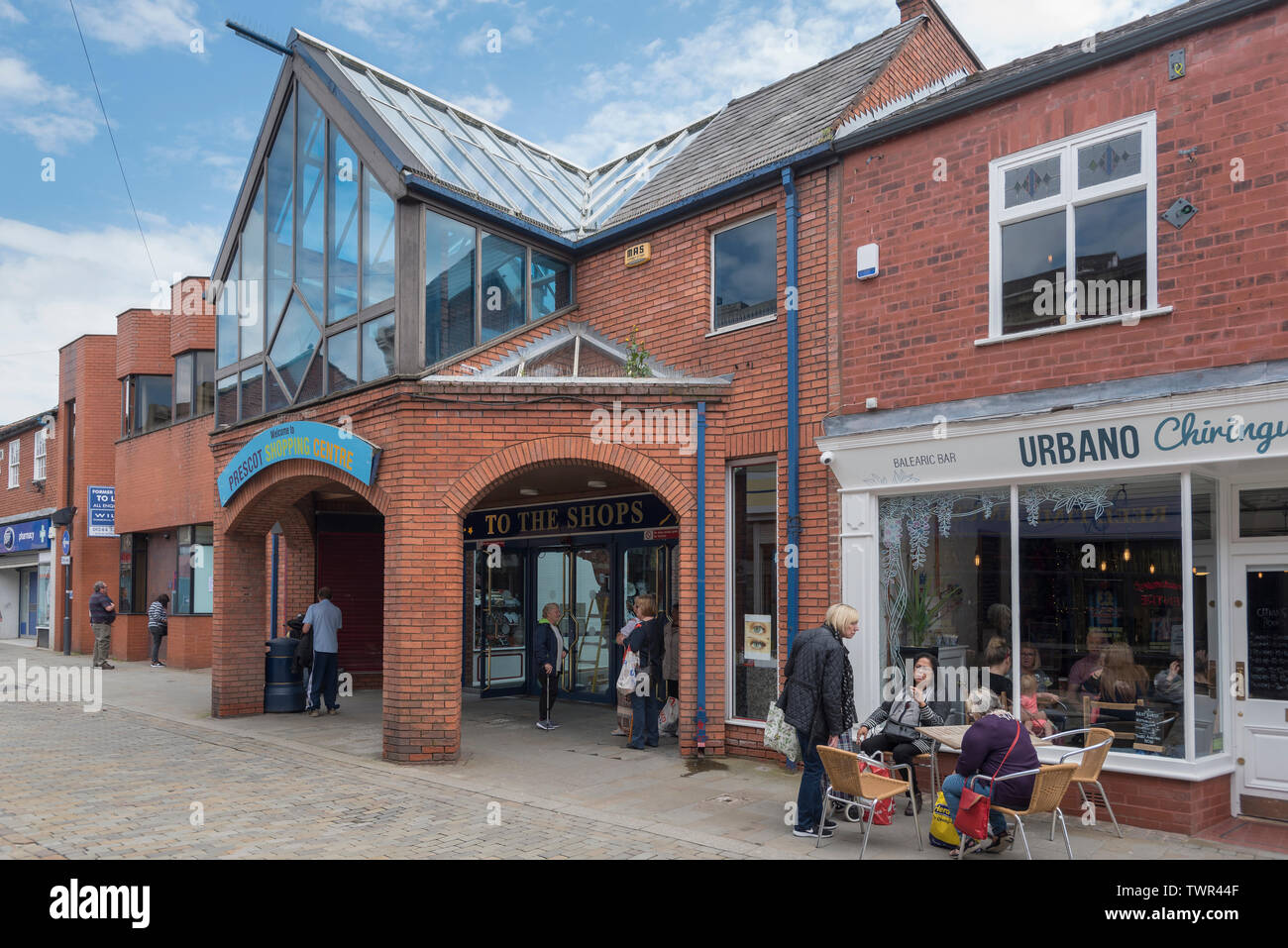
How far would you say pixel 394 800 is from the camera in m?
8.27

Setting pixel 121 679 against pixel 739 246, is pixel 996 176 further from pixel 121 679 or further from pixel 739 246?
pixel 121 679

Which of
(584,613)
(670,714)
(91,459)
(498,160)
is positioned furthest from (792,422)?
(91,459)

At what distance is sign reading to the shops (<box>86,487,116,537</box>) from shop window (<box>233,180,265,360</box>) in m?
12.8

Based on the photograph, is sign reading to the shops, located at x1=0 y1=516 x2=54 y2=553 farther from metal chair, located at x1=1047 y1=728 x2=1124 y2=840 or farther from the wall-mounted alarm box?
metal chair, located at x1=1047 y1=728 x2=1124 y2=840

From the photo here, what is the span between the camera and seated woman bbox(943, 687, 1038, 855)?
6449mm

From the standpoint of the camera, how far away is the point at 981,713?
266 inches

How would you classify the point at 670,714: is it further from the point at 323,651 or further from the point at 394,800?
the point at 323,651

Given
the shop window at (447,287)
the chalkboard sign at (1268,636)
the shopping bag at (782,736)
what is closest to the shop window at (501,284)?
the shop window at (447,287)

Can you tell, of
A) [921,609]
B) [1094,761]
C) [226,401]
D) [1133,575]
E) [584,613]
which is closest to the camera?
[1094,761]

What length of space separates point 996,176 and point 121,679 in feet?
57.7

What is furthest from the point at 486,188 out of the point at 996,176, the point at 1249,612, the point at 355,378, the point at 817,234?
the point at 1249,612

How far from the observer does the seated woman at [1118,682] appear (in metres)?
7.87

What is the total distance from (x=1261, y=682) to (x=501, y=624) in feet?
34.8

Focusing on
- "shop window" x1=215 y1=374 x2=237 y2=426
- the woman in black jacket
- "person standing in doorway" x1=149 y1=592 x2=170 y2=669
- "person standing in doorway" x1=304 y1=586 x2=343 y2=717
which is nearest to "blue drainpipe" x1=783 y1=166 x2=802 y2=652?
the woman in black jacket
